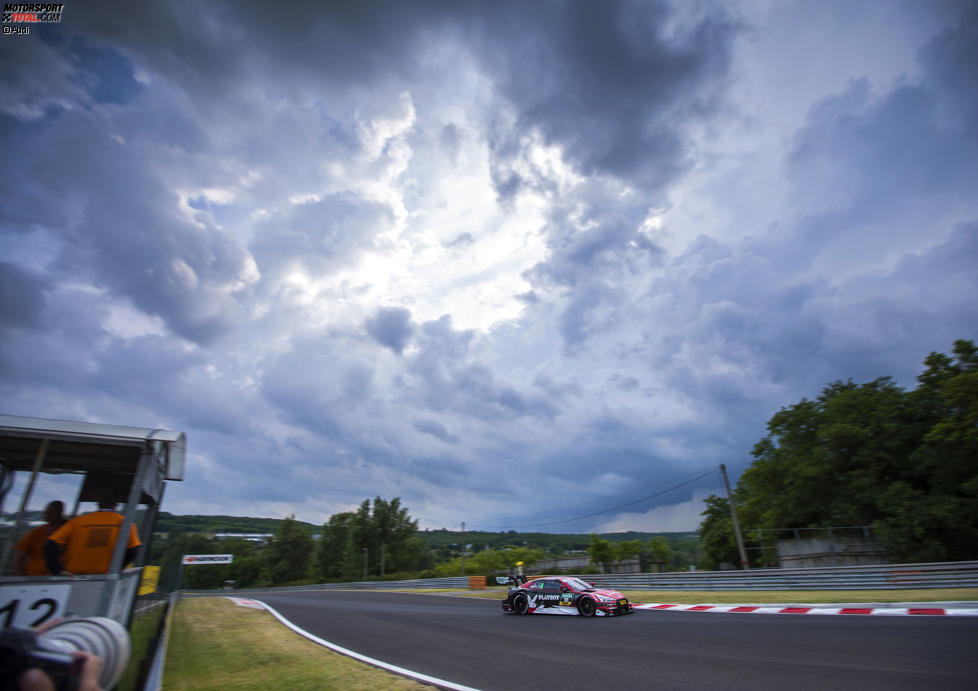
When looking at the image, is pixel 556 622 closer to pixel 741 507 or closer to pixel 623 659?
pixel 623 659

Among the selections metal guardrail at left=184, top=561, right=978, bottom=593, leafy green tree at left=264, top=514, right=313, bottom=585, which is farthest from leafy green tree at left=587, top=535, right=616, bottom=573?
leafy green tree at left=264, top=514, right=313, bottom=585

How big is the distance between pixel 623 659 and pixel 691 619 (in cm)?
579

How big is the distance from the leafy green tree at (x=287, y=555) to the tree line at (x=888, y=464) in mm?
70375

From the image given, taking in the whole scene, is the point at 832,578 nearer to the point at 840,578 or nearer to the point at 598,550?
the point at 840,578

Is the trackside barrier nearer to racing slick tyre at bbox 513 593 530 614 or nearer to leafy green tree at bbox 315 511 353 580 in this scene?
racing slick tyre at bbox 513 593 530 614

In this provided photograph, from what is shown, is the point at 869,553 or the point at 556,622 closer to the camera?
the point at 556,622

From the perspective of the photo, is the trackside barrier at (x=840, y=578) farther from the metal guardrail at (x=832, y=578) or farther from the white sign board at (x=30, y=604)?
the white sign board at (x=30, y=604)

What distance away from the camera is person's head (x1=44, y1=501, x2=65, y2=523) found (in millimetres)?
5012

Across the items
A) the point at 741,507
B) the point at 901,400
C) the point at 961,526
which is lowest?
the point at 961,526

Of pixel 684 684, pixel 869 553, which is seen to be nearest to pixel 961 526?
pixel 869 553

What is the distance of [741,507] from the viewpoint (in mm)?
43062

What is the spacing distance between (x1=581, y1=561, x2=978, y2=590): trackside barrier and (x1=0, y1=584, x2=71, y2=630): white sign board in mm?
21080

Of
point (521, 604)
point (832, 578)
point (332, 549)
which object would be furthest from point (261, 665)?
point (332, 549)

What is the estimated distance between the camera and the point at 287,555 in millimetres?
79250
